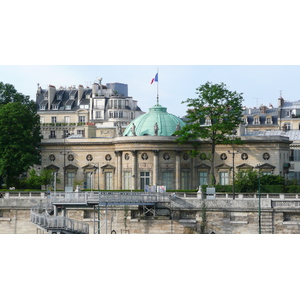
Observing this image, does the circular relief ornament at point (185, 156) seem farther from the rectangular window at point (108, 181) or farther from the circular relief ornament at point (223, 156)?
the rectangular window at point (108, 181)

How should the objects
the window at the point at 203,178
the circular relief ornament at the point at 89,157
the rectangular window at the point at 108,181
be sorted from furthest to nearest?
1. the circular relief ornament at the point at 89,157
2. the rectangular window at the point at 108,181
3. the window at the point at 203,178

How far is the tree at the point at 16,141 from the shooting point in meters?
105

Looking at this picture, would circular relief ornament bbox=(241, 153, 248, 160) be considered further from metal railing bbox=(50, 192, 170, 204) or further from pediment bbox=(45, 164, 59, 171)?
pediment bbox=(45, 164, 59, 171)

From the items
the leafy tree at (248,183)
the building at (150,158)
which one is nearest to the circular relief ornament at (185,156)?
the building at (150,158)

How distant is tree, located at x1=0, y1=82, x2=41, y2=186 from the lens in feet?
345

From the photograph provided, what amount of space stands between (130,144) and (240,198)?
22282mm

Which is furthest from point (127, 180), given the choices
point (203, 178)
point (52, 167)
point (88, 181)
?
point (52, 167)

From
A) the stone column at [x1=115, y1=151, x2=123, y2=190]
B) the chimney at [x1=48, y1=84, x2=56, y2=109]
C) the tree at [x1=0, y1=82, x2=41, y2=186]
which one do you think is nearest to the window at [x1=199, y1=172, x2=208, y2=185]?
the stone column at [x1=115, y1=151, x2=123, y2=190]

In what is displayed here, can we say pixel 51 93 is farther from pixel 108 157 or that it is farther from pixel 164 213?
pixel 164 213

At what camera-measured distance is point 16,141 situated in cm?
10650

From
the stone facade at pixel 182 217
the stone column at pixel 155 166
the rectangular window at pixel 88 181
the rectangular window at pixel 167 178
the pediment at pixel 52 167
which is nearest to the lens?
the stone facade at pixel 182 217

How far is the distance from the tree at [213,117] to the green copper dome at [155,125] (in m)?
2.08

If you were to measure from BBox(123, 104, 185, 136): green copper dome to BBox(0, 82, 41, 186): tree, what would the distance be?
10.6 meters

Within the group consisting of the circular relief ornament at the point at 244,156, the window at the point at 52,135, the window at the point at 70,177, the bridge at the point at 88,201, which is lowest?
the bridge at the point at 88,201
